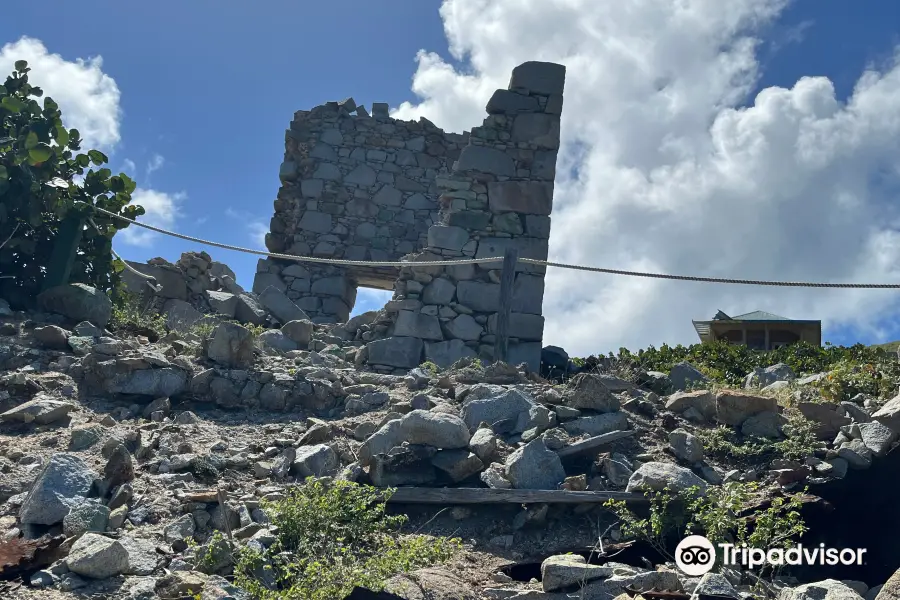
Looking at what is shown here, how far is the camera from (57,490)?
414 centimetres

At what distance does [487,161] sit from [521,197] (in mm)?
490

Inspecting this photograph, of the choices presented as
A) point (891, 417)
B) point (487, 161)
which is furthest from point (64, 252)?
point (891, 417)

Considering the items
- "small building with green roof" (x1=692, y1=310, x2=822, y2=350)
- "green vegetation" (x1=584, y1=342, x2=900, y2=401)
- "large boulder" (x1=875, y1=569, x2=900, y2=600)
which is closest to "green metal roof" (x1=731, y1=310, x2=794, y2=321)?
"small building with green roof" (x1=692, y1=310, x2=822, y2=350)

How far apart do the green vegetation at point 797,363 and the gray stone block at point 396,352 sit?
1577 millimetres

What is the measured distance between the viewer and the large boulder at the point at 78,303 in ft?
23.1

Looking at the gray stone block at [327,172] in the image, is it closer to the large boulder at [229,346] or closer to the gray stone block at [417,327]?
the gray stone block at [417,327]

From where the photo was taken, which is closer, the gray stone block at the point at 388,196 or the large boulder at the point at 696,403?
the large boulder at the point at 696,403

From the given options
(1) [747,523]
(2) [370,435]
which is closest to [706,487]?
A: (1) [747,523]

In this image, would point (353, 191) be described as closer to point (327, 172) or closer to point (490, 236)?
point (327, 172)

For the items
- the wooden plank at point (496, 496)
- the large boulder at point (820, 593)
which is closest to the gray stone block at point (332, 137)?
the wooden plank at point (496, 496)

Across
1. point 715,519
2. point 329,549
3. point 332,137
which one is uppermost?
point 332,137

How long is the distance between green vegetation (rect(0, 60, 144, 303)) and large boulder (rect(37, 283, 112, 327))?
0.36 meters

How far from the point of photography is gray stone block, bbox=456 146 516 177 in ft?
28.2

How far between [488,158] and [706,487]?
4.85 m
